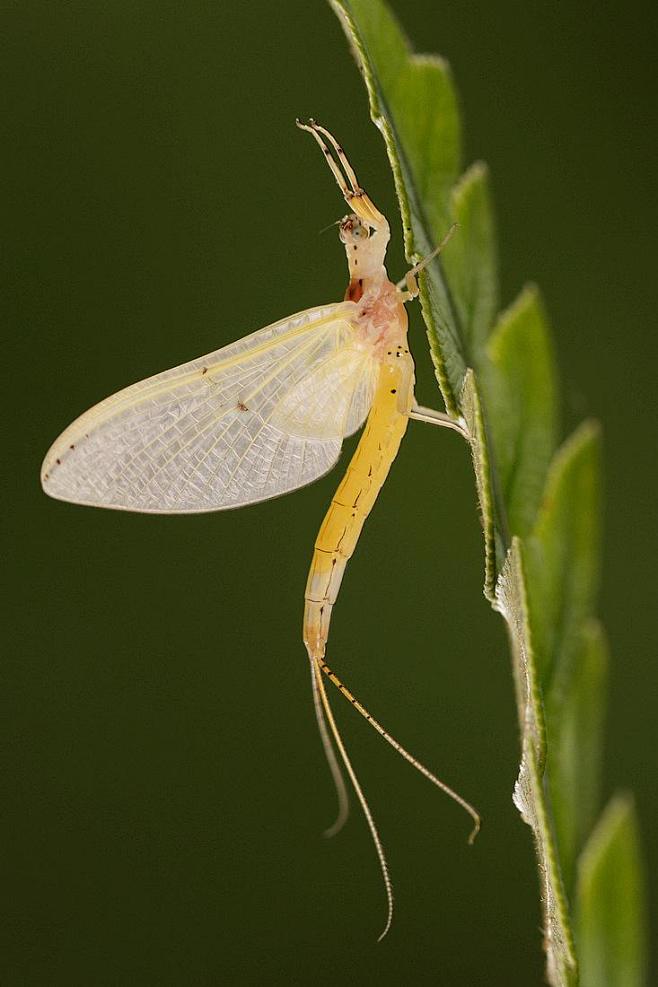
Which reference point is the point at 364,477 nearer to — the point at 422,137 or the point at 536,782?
the point at 422,137

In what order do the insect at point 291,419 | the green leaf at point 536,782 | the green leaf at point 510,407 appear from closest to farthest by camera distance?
the green leaf at point 536,782
the green leaf at point 510,407
the insect at point 291,419

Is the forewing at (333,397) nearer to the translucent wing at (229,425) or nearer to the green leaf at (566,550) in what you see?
the translucent wing at (229,425)

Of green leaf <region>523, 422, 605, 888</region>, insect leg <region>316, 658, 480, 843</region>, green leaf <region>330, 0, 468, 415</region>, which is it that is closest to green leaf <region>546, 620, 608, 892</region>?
green leaf <region>523, 422, 605, 888</region>

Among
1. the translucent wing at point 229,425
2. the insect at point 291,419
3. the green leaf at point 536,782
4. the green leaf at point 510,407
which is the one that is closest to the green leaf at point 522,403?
the green leaf at point 510,407

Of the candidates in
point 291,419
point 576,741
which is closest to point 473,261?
point 576,741

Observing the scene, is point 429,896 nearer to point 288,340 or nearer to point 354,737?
point 354,737

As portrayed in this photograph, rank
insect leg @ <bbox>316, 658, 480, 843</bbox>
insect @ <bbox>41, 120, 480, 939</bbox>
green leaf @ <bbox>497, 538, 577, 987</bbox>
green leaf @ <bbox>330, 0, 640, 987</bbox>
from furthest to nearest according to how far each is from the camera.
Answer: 1. insect @ <bbox>41, 120, 480, 939</bbox>
2. insect leg @ <bbox>316, 658, 480, 843</bbox>
3. green leaf @ <bbox>330, 0, 640, 987</bbox>
4. green leaf @ <bbox>497, 538, 577, 987</bbox>

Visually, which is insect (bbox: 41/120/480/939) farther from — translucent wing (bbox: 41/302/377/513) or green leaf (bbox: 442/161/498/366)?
green leaf (bbox: 442/161/498/366)

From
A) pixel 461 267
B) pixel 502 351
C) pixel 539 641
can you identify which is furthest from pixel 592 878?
pixel 461 267
